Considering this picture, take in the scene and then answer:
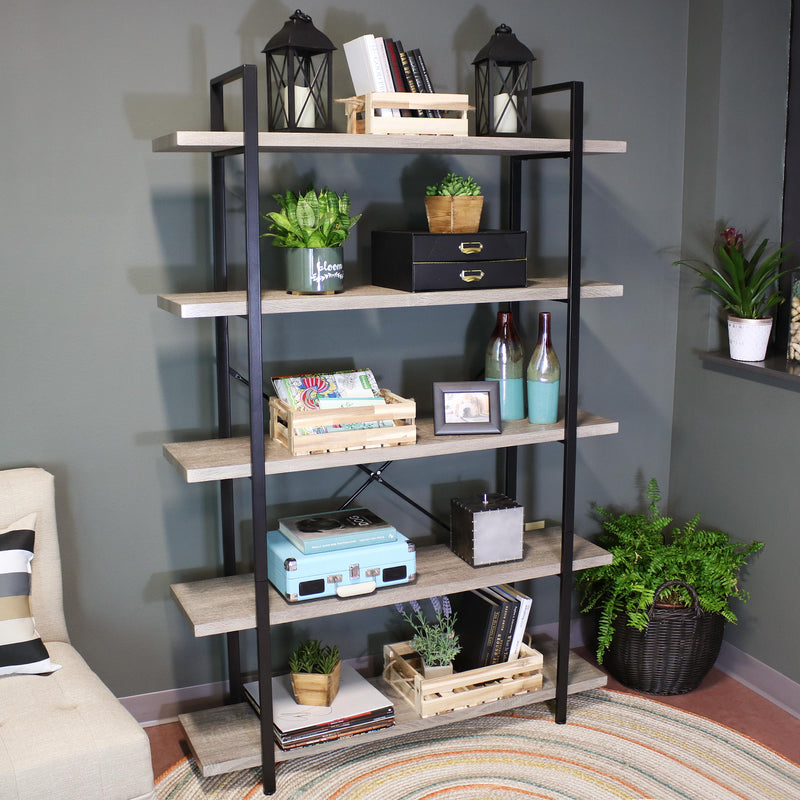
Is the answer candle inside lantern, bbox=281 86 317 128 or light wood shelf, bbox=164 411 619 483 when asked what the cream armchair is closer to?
light wood shelf, bbox=164 411 619 483

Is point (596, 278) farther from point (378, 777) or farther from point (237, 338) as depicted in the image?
point (378, 777)

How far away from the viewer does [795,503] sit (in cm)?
268

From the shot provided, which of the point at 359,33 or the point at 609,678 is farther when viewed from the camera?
the point at 609,678

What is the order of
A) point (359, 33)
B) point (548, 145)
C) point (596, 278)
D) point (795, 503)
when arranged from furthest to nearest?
point (596, 278) < point (795, 503) < point (359, 33) < point (548, 145)

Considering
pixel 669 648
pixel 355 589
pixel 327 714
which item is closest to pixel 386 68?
pixel 355 589

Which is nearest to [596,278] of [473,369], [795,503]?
[473,369]

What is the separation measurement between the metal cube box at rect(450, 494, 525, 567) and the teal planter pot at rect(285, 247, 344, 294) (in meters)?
0.73

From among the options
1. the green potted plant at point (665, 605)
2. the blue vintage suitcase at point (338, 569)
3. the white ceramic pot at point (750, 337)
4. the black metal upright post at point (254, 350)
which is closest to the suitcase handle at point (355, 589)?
the blue vintage suitcase at point (338, 569)

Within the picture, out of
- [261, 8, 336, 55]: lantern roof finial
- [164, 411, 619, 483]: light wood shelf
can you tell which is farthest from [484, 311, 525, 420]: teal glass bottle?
[261, 8, 336, 55]: lantern roof finial

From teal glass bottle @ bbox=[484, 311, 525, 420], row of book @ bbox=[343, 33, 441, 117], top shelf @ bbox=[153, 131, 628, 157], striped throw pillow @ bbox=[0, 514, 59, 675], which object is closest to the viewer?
top shelf @ bbox=[153, 131, 628, 157]

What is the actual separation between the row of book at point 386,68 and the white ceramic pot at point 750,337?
3.71 ft

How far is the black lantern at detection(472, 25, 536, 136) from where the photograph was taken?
2.33 meters

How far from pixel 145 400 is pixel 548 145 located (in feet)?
3.95

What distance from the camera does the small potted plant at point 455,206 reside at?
7.82 feet
